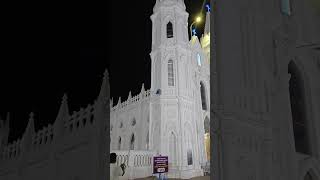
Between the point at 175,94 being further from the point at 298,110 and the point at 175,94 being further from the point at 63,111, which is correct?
the point at 63,111

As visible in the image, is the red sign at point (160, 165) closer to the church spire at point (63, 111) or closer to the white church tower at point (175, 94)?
the white church tower at point (175, 94)

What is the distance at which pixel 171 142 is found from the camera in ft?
45.1

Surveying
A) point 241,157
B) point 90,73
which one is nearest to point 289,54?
point 241,157

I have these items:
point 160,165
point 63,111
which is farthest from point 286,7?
point 63,111

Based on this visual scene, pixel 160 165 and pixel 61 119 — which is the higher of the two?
pixel 61 119

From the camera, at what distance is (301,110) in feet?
30.8

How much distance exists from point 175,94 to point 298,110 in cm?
647

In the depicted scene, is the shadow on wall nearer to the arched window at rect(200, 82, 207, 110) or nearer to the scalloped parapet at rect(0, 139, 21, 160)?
the scalloped parapet at rect(0, 139, 21, 160)

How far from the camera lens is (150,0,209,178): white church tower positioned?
44.5ft

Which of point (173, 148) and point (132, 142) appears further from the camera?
point (132, 142)

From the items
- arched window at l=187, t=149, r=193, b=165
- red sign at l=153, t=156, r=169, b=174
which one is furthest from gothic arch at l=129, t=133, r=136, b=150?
red sign at l=153, t=156, r=169, b=174

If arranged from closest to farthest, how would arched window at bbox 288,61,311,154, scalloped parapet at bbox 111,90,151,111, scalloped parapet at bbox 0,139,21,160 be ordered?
1. scalloped parapet at bbox 0,139,21,160
2. arched window at bbox 288,61,311,154
3. scalloped parapet at bbox 111,90,151,111

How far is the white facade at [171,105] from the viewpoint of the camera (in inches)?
540

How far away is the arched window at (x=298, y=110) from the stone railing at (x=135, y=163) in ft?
20.2
